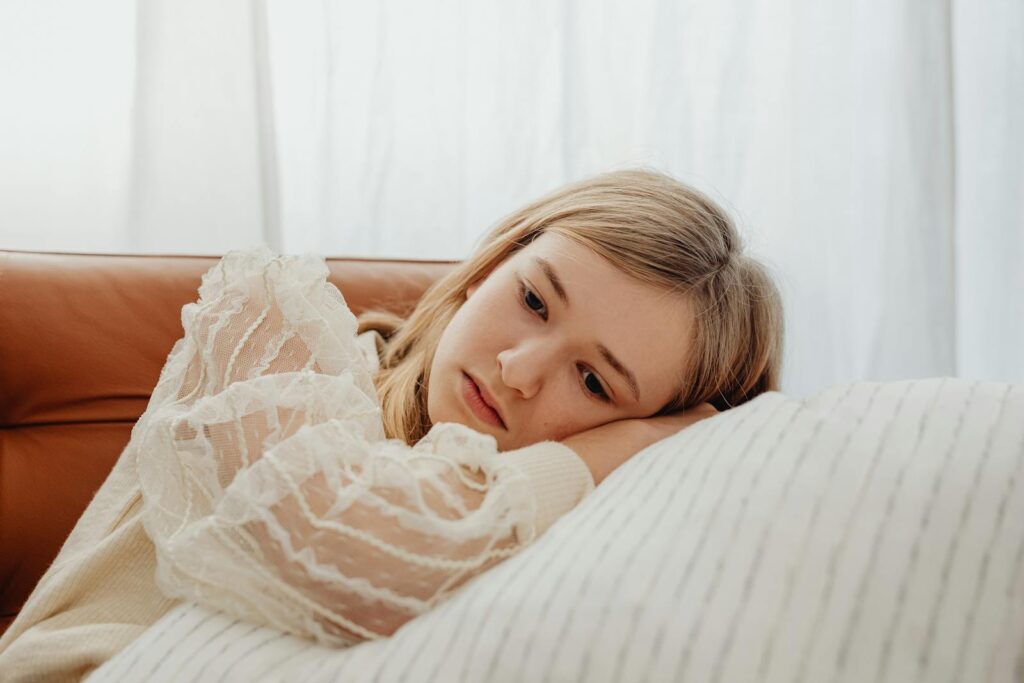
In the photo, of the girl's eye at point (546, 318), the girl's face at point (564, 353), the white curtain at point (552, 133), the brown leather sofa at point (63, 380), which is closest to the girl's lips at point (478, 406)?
the girl's face at point (564, 353)

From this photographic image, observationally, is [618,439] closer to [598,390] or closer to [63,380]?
[598,390]

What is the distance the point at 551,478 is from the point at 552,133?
130 cm

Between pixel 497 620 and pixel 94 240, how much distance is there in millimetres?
1444

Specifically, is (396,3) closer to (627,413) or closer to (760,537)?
(627,413)

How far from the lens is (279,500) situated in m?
0.62

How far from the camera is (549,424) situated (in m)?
0.96

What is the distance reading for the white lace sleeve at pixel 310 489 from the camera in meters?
0.61

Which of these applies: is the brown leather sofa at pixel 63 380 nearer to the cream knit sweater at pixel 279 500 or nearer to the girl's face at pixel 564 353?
the cream knit sweater at pixel 279 500

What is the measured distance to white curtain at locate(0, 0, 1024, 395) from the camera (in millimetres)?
1671

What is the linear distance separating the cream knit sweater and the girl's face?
0.16 metres

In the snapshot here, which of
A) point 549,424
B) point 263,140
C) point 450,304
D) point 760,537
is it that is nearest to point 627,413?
point 549,424

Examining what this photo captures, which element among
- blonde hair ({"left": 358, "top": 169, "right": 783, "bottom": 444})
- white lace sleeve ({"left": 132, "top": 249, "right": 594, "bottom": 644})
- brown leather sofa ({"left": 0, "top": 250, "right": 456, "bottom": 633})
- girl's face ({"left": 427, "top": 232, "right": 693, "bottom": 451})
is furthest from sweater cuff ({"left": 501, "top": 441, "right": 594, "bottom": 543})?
brown leather sofa ({"left": 0, "top": 250, "right": 456, "bottom": 633})

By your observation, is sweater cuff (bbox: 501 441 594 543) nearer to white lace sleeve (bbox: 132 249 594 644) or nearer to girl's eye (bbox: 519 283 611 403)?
white lace sleeve (bbox: 132 249 594 644)

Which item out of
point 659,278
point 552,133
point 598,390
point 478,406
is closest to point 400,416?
point 478,406
